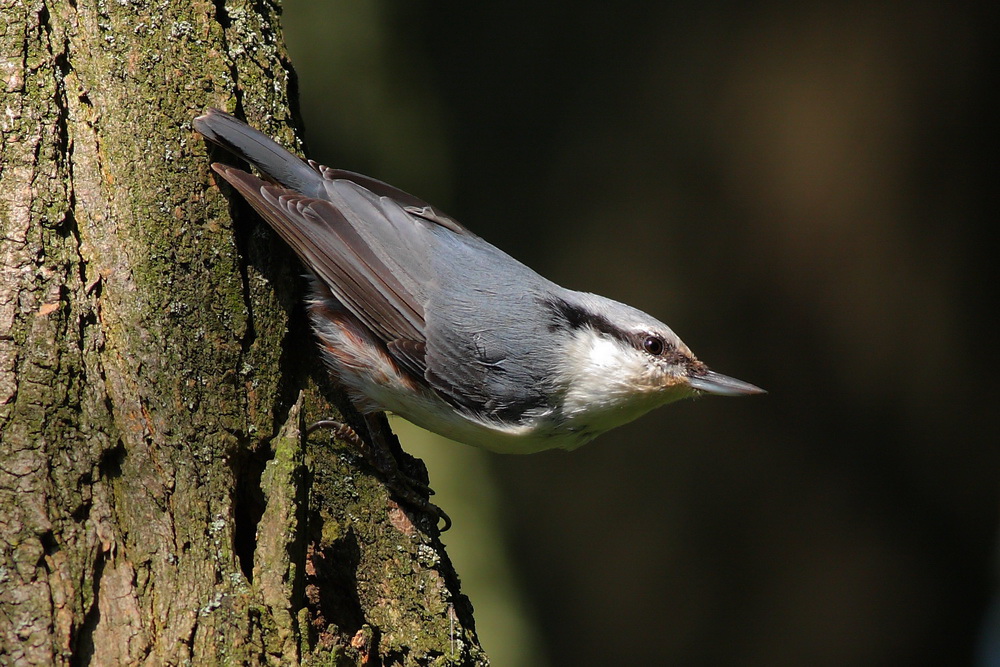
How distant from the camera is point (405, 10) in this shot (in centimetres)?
470

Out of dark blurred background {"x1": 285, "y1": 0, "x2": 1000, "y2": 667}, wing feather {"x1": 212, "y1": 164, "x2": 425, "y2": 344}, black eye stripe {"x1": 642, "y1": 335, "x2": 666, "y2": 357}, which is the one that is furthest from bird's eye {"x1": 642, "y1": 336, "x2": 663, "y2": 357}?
dark blurred background {"x1": 285, "y1": 0, "x2": 1000, "y2": 667}

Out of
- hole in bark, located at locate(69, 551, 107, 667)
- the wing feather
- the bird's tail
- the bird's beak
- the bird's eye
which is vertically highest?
the bird's tail

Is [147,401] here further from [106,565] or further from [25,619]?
[25,619]

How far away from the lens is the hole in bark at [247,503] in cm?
192

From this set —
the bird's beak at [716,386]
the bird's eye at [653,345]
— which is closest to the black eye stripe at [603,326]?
the bird's eye at [653,345]

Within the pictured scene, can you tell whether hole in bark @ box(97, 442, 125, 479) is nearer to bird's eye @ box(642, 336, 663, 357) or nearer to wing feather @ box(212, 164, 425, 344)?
wing feather @ box(212, 164, 425, 344)

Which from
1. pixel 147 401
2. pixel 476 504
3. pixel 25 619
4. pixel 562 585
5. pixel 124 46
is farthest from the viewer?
pixel 476 504

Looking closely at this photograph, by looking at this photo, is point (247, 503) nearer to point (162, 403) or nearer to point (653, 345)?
point (162, 403)

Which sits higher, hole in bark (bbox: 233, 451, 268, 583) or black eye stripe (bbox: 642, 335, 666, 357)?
black eye stripe (bbox: 642, 335, 666, 357)

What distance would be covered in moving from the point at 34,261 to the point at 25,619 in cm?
76

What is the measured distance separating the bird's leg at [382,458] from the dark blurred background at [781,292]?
1.94m

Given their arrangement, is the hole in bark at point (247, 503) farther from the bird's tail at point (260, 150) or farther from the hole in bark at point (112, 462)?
the bird's tail at point (260, 150)

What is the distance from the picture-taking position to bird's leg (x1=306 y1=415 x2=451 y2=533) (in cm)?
221

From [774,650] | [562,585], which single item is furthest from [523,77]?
[774,650]
